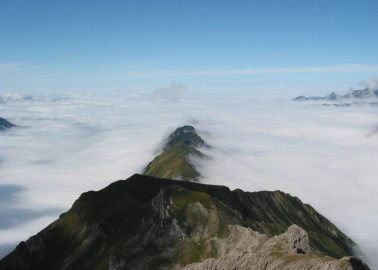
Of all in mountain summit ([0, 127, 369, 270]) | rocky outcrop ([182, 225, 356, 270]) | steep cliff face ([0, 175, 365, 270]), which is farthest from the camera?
steep cliff face ([0, 175, 365, 270])

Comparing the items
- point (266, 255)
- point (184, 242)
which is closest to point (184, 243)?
point (184, 242)

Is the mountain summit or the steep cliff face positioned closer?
the mountain summit

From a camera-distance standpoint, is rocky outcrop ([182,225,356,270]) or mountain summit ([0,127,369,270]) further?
mountain summit ([0,127,369,270])

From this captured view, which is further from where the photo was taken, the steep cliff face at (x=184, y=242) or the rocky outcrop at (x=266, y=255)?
the steep cliff face at (x=184, y=242)

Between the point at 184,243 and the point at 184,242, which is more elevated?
the point at 184,242

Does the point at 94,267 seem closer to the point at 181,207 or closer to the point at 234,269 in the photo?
the point at 181,207

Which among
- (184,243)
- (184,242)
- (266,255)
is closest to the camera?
(266,255)

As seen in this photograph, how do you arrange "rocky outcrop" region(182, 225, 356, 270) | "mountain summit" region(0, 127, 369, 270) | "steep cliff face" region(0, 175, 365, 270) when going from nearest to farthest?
"rocky outcrop" region(182, 225, 356, 270), "mountain summit" region(0, 127, 369, 270), "steep cliff face" region(0, 175, 365, 270)

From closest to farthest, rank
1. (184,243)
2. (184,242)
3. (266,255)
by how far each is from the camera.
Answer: (266,255) < (184,243) < (184,242)

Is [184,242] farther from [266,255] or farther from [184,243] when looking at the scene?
[266,255]

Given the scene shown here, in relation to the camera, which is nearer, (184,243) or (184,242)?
(184,243)

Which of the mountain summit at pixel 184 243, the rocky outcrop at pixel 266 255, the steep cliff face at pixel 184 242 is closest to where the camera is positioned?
the rocky outcrop at pixel 266 255
